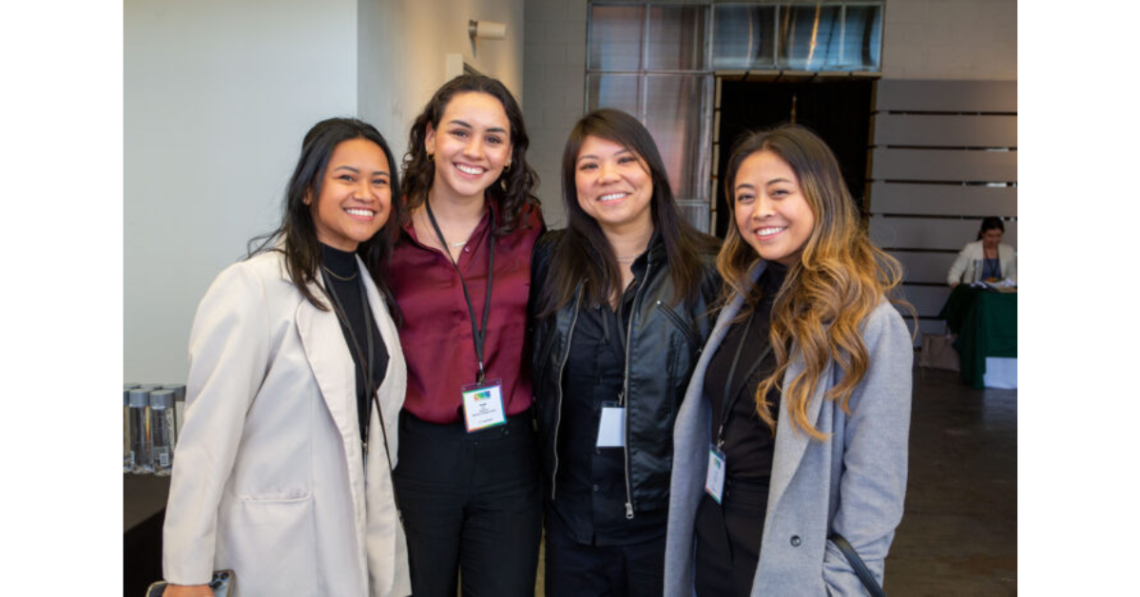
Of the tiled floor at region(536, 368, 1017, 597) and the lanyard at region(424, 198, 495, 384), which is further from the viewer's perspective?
the tiled floor at region(536, 368, 1017, 597)

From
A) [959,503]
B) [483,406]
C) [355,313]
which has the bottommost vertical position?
[959,503]

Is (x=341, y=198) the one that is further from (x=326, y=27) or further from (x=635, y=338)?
(x=326, y=27)

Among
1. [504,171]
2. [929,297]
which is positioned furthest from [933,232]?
[504,171]

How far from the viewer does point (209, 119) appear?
8.77ft

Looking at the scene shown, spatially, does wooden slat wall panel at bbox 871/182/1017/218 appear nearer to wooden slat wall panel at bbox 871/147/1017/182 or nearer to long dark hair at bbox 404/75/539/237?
wooden slat wall panel at bbox 871/147/1017/182

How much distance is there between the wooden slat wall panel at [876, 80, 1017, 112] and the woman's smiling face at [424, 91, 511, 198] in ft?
25.3

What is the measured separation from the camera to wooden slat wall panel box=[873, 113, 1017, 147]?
8.31 metres

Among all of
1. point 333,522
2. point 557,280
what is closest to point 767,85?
point 557,280

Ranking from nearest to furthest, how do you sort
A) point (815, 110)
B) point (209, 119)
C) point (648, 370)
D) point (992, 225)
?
point (648, 370) → point (209, 119) → point (992, 225) → point (815, 110)

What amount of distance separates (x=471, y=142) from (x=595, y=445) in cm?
83

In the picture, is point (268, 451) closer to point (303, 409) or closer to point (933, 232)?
point (303, 409)

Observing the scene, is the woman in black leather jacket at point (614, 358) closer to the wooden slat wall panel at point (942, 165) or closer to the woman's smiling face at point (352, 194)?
the woman's smiling face at point (352, 194)

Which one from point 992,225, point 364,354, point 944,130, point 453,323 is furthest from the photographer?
point 944,130

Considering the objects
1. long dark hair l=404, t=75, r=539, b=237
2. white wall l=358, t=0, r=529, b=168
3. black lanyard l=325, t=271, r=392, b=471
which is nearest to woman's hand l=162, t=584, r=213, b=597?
black lanyard l=325, t=271, r=392, b=471
